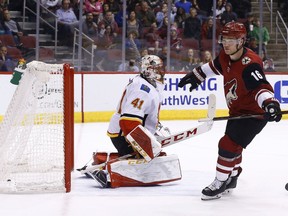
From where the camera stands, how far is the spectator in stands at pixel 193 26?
10695 millimetres

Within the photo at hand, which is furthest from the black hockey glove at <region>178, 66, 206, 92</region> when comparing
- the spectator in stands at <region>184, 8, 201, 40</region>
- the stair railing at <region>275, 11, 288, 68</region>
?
the stair railing at <region>275, 11, 288, 68</region>

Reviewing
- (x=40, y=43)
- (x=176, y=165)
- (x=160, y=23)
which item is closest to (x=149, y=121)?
(x=176, y=165)

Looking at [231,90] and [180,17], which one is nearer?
[231,90]

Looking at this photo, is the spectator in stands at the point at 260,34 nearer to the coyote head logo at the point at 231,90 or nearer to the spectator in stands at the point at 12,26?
the spectator in stands at the point at 12,26

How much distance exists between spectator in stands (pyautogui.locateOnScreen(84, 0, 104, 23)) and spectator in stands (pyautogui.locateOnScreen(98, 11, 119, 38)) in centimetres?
9

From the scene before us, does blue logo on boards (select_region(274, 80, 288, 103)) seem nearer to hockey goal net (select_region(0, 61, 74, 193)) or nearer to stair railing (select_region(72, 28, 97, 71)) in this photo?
stair railing (select_region(72, 28, 97, 71))

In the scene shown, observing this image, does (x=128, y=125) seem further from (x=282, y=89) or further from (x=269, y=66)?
(x=269, y=66)

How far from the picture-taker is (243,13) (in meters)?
11.6

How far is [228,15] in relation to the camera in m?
11.1

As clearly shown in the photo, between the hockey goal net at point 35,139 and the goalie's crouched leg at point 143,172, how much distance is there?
339mm

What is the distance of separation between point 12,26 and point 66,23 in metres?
0.70

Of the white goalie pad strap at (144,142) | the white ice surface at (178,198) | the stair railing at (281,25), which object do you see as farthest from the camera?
the stair railing at (281,25)

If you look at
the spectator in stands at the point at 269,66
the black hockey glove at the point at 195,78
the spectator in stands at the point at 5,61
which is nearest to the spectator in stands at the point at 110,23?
the spectator in stands at the point at 5,61

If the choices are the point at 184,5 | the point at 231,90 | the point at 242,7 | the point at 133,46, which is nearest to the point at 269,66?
the point at 242,7
